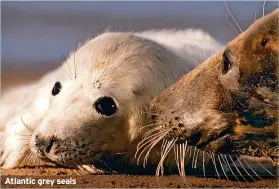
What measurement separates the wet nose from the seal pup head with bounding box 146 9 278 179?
1103 millimetres

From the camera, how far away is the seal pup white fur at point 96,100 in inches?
238

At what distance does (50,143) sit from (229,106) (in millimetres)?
1761

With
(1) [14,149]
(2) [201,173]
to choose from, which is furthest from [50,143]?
(2) [201,173]

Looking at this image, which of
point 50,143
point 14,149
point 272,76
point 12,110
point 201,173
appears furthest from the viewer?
point 12,110

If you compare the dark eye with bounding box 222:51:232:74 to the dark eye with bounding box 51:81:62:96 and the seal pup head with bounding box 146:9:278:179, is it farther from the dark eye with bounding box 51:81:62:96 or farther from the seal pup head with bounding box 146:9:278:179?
the dark eye with bounding box 51:81:62:96

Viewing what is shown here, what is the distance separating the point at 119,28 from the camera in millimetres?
7230

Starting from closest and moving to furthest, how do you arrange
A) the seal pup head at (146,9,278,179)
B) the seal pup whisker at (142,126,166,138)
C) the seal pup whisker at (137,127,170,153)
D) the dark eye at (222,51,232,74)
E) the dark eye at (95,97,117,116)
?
the seal pup head at (146,9,278,179) < the dark eye at (222,51,232,74) < the seal pup whisker at (142,126,166,138) < the seal pup whisker at (137,127,170,153) < the dark eye at (95,97,117,116)

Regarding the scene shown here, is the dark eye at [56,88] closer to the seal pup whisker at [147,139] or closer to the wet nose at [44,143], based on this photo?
the wet nose at [44,143]

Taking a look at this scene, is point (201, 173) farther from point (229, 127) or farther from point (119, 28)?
point (119, 28)

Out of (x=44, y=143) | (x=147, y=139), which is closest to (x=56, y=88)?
(x=44, y=143)

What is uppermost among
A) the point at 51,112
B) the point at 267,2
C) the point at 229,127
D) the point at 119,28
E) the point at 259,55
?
the point at 119,28

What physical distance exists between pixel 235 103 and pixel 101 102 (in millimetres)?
1532

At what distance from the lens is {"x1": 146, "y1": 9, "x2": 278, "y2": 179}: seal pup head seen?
510 centimetres

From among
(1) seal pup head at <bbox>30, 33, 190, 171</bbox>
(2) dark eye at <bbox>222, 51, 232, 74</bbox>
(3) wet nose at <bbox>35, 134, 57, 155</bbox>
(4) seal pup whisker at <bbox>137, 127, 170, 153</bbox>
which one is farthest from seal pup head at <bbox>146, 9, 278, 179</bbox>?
(3) wet nose at <bbox>35, 134, 57, 155</bbox>
